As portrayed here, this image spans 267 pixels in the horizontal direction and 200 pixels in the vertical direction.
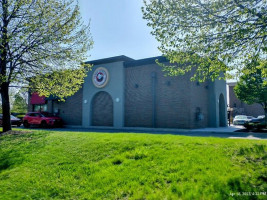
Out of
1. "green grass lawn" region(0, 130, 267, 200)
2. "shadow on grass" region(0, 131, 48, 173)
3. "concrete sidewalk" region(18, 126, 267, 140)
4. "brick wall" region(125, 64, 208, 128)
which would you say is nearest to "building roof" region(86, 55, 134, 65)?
"brick wall" region(125, 64, 208, 128)

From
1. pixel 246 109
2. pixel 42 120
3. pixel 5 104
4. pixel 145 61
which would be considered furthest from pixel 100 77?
pixel 246 109

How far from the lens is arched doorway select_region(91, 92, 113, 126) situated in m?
22.0

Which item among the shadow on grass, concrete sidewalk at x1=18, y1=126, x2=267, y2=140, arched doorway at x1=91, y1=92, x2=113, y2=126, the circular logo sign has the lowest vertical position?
concrete sidewalk at x1=18, y1=126, x2=267, y2=140

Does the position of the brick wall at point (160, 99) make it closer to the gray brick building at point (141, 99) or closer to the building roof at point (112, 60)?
the gray brick building at point (141, 99)

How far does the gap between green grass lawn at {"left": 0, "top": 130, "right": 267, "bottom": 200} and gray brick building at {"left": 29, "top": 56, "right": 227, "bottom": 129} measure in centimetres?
1129

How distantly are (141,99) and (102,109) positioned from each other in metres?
5.70

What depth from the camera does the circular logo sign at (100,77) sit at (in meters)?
22.1

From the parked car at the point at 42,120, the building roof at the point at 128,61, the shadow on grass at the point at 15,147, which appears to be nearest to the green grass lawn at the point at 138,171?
the shadow on grass at the point at 15,147

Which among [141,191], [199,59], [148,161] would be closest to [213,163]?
[148,161]

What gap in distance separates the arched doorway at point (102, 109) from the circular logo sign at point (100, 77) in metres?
1.17

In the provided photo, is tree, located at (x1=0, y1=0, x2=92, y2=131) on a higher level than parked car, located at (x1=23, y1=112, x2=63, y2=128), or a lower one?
higher

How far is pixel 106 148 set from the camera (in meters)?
6.38

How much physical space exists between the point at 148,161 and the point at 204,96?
16.7m

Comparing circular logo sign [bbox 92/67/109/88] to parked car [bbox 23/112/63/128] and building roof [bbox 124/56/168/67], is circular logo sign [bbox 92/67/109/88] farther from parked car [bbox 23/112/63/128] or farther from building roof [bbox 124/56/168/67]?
parked car [bbox 23/112/63/128]
